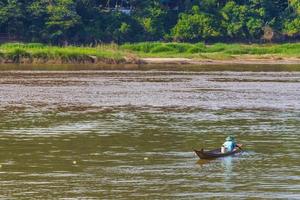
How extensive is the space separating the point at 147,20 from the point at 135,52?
28.9ft

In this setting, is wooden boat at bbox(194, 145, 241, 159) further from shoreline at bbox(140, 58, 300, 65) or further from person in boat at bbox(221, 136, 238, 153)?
shoreline at bbox(140, 58, 300, 65)

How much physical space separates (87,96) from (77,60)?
26.5m

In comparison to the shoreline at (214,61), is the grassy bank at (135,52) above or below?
above

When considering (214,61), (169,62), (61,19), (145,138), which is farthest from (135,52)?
(145,138)

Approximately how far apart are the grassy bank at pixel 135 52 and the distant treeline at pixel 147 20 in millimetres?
2993

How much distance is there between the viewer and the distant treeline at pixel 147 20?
86688mm

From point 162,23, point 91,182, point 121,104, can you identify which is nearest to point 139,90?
point 121,104

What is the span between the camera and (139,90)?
52.5 metres

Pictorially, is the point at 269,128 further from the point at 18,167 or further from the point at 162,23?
the point at 162,23

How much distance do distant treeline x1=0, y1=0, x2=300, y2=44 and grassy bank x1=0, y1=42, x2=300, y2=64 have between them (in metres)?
2.99

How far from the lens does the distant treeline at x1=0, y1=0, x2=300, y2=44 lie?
86688mm

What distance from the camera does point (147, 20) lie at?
296 feet

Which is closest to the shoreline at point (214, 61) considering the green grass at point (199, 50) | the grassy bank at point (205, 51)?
the grassy bank at point (205, 51)

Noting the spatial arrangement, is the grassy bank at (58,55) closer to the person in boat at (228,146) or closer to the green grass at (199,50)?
the green grass at (199,50)
